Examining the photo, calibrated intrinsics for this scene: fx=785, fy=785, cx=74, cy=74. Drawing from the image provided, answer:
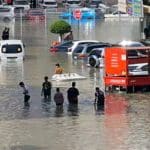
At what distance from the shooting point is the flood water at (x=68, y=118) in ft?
59.5

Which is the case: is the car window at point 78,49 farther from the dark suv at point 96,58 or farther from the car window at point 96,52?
the dark suv at point 96,58

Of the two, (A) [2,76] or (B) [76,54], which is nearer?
(A) [2,76]

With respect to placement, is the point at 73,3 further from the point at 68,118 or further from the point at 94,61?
the point at 68,118

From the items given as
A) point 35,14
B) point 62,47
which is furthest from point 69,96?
point 35,14

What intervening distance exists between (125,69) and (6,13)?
148 ft

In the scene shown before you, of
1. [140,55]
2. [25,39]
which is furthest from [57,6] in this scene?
[140,55]

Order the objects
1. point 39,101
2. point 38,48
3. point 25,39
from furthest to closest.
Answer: point 25,39 → point 38,48 → point 39,101

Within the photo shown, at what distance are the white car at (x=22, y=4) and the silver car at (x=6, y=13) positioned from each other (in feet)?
15.5

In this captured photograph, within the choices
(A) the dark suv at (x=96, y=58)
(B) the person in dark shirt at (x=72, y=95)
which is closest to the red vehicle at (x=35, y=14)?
(A) the dark suv at (x=96, y=58)

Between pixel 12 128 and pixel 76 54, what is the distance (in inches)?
781

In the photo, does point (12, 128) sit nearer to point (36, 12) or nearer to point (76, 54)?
point (76, 54)

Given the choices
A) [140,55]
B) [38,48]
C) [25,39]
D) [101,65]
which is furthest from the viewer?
[25,39]

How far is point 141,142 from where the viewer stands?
18.2 m

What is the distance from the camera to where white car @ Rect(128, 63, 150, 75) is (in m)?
27.1
